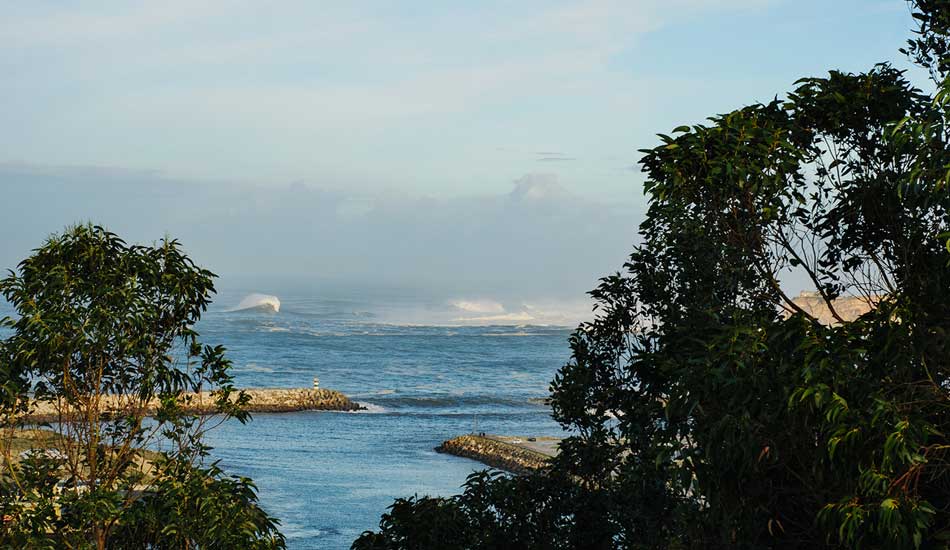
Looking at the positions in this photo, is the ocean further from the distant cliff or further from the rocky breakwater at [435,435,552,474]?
the distant cliff

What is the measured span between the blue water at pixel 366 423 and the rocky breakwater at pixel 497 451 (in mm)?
862

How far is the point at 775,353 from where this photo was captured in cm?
750

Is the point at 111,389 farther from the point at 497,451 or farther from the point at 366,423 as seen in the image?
the point at 366,423

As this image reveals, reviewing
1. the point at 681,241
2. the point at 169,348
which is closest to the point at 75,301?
the point at 169,348

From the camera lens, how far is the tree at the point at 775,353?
679cm

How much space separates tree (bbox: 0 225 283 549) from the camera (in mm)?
8773

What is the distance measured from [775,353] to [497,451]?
1546 inches

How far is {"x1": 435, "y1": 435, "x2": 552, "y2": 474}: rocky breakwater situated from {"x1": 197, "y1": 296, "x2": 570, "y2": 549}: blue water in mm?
862

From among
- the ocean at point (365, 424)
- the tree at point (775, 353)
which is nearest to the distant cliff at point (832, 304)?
the tree at point (775, 353)

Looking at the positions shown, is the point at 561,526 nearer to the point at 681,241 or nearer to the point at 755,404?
the point at 681,241

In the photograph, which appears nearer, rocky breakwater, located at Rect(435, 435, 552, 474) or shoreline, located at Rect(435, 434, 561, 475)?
rocky breakwater, located at Rect(435, 435, 552, 474)

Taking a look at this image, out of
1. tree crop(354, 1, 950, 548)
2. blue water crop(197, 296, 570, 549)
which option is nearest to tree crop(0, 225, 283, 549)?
tree crop(354, 1, 950, 548)

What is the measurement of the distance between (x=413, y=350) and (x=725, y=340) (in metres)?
136

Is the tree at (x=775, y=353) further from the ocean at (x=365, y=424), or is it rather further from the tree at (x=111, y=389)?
the ocean at (x=365, y=424)
